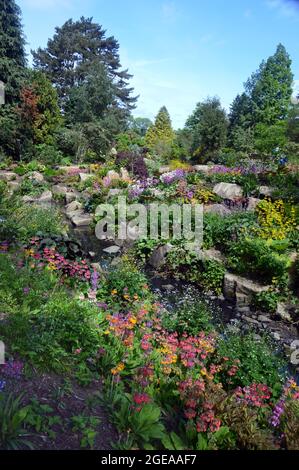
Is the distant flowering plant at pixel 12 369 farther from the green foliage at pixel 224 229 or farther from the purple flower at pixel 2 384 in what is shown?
the green foliage at pixel 224 229

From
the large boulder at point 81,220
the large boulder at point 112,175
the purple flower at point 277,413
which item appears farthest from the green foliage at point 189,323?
the large boulder at point 112,175

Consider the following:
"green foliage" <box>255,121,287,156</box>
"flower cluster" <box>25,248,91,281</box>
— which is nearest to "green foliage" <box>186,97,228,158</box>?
"green foliage" <box>255,121,287,156</box>

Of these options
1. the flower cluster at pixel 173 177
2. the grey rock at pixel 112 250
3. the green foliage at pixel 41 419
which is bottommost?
the green foliage at pixel 41 419

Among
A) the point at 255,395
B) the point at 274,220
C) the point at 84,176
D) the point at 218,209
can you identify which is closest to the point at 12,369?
the point at 255,395

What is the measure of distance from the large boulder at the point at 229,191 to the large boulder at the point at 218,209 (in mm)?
782

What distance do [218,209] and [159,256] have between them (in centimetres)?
259

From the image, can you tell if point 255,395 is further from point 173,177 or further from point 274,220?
point 173,177

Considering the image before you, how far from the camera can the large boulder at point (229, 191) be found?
35.7 feet

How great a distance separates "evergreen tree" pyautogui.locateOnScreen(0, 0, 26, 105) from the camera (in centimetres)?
1991

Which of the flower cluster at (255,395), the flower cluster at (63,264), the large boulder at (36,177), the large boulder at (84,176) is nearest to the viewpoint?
the flower cluster at (255,395)

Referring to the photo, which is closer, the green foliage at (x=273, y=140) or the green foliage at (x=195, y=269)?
the green foliage at (x=195, y=269)

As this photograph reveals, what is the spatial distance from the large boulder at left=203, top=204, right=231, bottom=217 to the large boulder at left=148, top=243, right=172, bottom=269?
6.41 feet

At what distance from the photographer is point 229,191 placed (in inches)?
434

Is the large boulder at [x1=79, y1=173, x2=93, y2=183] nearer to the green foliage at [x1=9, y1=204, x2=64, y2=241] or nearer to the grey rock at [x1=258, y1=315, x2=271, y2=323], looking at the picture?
the green foliage at [x1=9, y1=204, x2=64, y2=241]
